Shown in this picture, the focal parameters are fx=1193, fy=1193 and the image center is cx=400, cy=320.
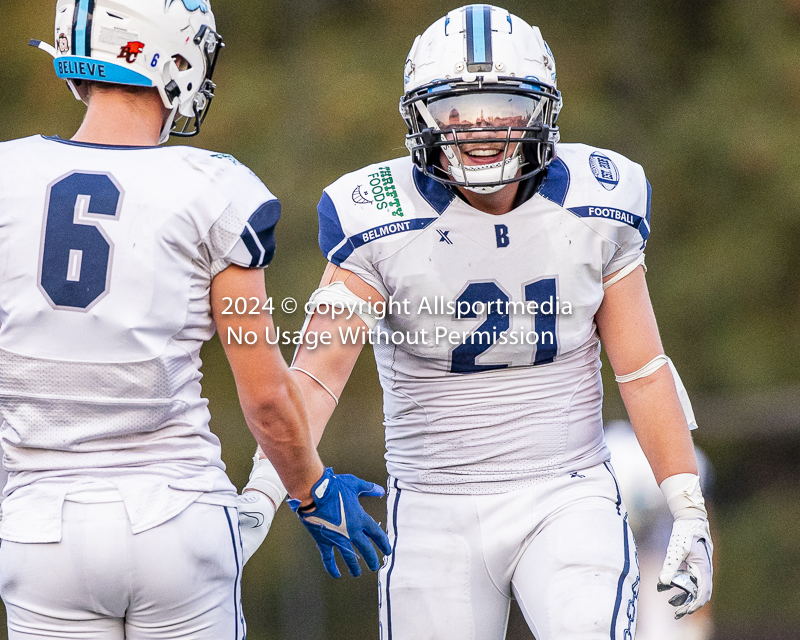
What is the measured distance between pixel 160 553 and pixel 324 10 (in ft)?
23.6

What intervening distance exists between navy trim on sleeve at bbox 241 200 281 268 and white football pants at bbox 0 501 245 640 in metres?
0.46

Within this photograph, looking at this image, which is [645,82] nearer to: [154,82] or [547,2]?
[547,2]

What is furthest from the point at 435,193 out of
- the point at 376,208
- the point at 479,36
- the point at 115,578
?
the point at 115,578

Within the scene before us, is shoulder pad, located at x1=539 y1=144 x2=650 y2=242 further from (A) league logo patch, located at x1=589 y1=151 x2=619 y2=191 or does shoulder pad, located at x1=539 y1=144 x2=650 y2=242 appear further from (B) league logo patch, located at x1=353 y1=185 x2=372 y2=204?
(B) league logo patch, located at x1=353 y1=185 x2=372 y2=204

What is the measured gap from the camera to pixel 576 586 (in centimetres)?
261

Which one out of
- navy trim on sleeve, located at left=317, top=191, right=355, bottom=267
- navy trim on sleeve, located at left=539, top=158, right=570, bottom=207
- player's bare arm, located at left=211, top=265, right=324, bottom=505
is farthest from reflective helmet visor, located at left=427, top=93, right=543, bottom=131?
player's bare arm, located at left=211, top=265, right=324, bottom=505

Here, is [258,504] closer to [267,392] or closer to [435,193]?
[267,392]

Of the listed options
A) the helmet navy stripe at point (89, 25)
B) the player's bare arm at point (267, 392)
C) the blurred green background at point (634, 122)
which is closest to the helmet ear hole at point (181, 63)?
the helmet navy stripe at point (89, 25)

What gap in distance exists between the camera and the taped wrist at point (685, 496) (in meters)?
2.78

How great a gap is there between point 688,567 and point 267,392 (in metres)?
1.12

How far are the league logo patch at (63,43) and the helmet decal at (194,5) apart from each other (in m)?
0.20

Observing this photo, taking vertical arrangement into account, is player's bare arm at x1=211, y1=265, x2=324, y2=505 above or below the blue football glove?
above

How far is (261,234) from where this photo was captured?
83.8 inches

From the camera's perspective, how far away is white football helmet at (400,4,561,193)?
2.75 meters
